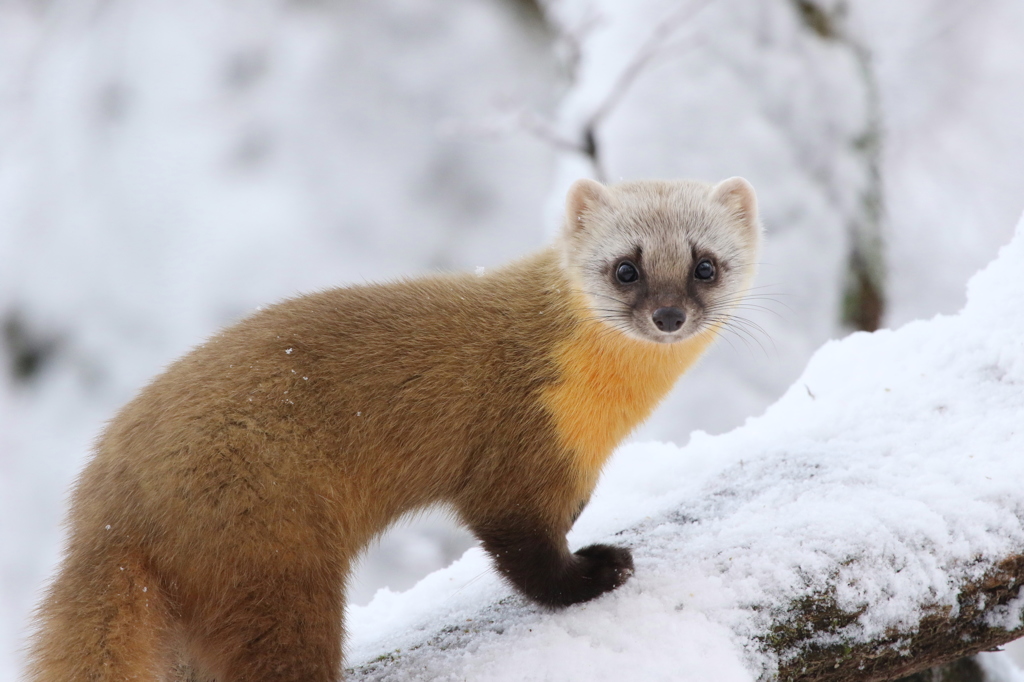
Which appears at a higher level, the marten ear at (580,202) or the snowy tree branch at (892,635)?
the marten ear at (580,202)

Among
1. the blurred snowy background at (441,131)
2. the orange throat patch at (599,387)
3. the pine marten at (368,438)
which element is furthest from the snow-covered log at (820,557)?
the blurred snowy background at (441,131)

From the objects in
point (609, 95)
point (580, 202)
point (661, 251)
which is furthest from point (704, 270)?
point (609, 95)

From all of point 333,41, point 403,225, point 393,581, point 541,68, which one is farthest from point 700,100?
point 393,581

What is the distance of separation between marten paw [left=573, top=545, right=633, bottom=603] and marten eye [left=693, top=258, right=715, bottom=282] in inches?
34.0

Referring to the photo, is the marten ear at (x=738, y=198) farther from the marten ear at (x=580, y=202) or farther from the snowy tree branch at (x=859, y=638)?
the snowy tree branch at (x=859, y=638)

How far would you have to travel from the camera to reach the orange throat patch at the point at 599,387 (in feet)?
8.53

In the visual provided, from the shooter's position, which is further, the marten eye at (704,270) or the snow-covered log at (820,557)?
the marten eye at (704,270)

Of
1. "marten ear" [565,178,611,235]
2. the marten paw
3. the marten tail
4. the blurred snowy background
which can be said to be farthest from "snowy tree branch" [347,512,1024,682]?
the blurred snowy background

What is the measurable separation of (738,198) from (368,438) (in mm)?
1440

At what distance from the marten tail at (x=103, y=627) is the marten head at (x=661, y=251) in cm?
146

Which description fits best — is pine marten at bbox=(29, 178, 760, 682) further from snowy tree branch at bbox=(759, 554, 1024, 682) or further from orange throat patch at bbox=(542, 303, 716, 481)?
snowy tree branch at bbox=(759, 554, 1024, 682)

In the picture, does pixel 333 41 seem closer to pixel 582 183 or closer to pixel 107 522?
pixel 582 183

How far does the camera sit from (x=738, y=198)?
9.29 feet

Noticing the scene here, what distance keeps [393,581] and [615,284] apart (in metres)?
3.86
